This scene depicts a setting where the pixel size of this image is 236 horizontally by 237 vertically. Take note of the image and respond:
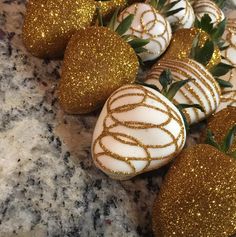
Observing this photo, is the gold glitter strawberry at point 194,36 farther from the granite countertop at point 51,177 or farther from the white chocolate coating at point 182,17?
the granite countertop at point 51,177

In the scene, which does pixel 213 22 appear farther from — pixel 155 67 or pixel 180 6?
pixel 155 67

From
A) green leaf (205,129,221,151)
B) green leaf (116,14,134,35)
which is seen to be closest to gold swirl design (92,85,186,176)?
green leaf (205,129,221,151)

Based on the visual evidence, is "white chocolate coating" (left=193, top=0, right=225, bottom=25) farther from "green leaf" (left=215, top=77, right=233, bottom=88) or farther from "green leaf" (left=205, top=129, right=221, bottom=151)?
"green leaf" (left=205, top=129, right=221, bottom=151)

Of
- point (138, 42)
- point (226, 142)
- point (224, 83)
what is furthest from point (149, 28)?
point (226, 142)

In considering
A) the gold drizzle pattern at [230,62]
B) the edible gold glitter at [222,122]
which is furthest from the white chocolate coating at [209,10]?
the edible gold glitter at [222,122]

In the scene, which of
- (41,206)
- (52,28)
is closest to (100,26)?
(52,28)

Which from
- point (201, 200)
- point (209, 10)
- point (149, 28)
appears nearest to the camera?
point (201, 200)

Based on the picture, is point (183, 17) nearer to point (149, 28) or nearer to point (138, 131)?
point (149, 28)
